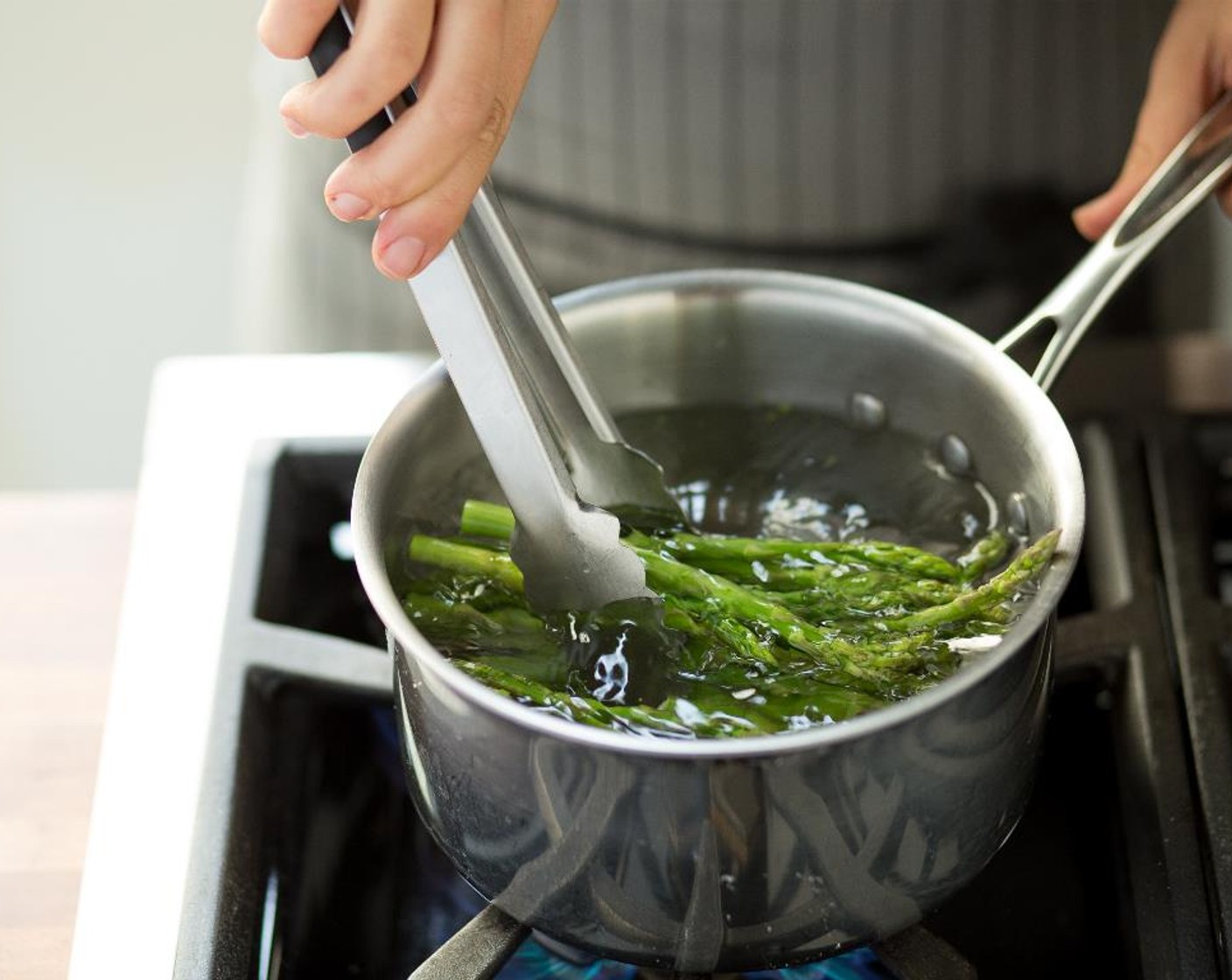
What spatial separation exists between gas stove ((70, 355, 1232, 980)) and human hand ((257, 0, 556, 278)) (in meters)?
0.26

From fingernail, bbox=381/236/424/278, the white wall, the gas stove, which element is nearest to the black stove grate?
the gas stove

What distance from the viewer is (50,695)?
0.78m

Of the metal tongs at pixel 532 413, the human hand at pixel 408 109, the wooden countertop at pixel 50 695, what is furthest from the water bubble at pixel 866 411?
the wooden countertop at pixel 50 695

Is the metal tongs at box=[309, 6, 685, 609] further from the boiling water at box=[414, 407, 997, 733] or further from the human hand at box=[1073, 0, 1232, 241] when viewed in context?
the human hand at box=[1073, 0, 1232, 241]

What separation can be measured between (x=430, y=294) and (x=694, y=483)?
0.70 ft

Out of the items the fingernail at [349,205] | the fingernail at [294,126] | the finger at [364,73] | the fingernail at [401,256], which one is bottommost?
the fingernail at [401,256]

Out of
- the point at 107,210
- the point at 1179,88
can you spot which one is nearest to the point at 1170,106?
the point at 1179,88

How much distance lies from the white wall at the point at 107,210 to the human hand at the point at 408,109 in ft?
4.66

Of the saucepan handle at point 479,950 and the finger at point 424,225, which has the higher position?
the finger at point 424,225

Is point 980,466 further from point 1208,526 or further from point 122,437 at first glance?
point 122,437

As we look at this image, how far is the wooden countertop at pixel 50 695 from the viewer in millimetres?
684

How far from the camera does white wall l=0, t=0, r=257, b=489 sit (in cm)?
191

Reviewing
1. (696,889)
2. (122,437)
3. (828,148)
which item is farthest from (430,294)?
(122,437)

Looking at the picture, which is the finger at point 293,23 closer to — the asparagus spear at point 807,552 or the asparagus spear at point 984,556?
the asparagus spear at point 807,552
